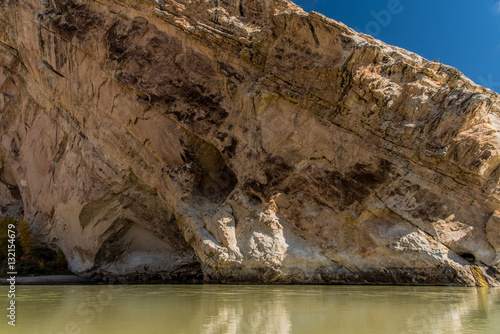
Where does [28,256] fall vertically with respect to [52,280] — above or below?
above

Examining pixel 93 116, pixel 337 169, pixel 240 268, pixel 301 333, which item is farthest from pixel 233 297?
pixel 93 116

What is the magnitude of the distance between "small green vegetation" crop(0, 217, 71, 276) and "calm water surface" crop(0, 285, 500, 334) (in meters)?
8.19

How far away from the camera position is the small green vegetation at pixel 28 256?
18.6 metres

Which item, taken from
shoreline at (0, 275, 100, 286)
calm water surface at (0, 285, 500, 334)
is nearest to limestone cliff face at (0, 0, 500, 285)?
shoreline at (0, 275, 100, 286)

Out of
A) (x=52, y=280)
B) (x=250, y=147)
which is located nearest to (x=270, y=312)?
(x=250, y=147)

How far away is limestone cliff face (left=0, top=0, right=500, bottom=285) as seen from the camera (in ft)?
44.7

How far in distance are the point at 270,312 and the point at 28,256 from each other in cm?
1576

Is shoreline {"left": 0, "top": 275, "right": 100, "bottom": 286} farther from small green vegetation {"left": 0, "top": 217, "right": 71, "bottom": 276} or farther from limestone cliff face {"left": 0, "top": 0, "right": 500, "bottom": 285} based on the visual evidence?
small green vegetation {"left": 0, "top": 217, "right": 71, "bottom": 276}

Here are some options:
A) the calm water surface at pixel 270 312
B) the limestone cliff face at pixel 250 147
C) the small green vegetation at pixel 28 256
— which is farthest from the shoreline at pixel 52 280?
the calm water surface at pixel 270 312

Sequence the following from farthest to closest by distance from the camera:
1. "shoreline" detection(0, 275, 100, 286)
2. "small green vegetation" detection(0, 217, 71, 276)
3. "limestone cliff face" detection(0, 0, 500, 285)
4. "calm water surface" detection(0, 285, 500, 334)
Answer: "small green vegetation" detection(0, 217, 71, 276) → "shoreline" detection(0, 275, 100, 286) → "limestone cliff face" detection(0, 0, 500, 285) → "calm water surface" detection(0, 285, 500, 334)

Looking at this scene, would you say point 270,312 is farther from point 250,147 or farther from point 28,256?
point 28,256

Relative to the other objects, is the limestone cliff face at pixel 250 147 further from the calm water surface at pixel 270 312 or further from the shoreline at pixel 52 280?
the calm water surface at pixel 270 312

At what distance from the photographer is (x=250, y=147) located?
15.5 m

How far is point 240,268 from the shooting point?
14211 millimetres
